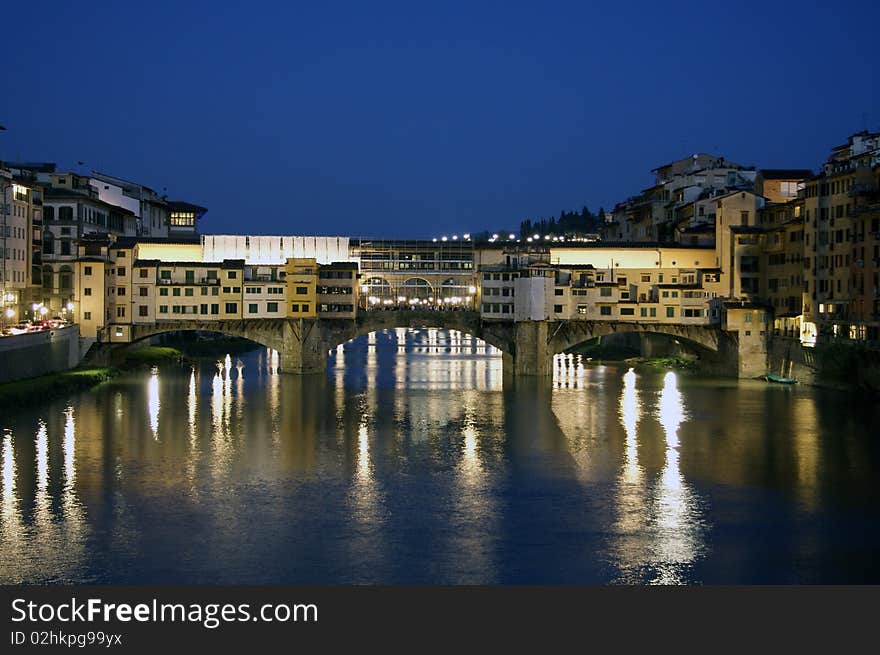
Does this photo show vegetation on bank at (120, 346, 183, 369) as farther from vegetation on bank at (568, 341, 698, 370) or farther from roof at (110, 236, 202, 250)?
vegetation on bank at (568, 341, 698, 370)

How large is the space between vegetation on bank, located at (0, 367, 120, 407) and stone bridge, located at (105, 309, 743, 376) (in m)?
4.53

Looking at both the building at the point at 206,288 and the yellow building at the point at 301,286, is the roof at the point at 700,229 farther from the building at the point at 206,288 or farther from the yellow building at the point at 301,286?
the yellow building at the point at 301,286

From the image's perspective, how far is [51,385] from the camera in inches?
1607

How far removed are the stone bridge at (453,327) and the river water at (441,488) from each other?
288 inches

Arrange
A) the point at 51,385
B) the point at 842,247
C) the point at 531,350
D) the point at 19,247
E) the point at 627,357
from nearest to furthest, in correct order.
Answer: the point at 51,385
the point at 842,247
the point at 19,247
the point at 531,350
the point at 627,357

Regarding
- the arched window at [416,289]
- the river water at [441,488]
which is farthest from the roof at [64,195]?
the river water at [441,488]

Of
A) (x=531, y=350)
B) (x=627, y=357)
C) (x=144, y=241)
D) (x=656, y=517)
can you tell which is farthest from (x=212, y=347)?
(x=656, y=517)

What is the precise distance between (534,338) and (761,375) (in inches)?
392

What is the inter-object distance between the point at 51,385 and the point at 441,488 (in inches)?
798

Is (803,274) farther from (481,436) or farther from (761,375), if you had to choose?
(481,436)

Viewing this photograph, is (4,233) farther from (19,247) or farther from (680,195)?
(680,195)

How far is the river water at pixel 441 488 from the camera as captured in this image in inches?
774

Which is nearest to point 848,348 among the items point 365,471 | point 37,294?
point 365,471

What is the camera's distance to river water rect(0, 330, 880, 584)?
19.7 m
